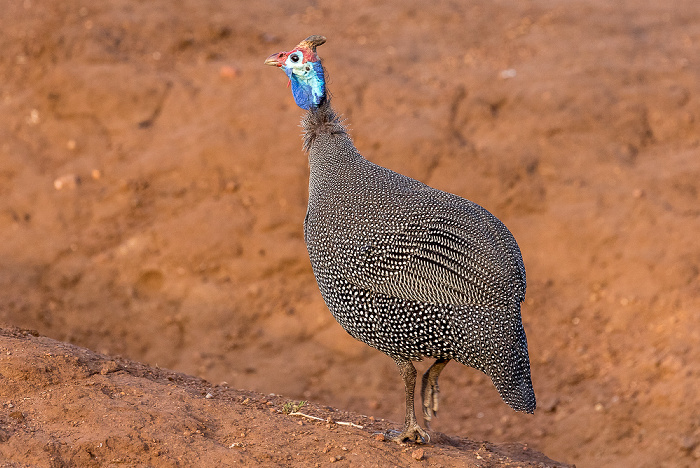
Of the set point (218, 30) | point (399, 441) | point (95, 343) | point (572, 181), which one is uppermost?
point (218, 30)

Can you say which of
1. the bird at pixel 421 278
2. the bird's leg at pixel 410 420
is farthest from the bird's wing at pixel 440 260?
the bird's leg at pixel 410 420

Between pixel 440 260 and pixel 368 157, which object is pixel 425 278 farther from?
pixel 368 157

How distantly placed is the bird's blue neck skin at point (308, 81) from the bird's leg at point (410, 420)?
1880mm

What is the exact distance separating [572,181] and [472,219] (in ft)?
15.0

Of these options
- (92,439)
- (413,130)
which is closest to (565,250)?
(413,130)

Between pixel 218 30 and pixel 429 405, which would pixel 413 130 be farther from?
pixel 429 405

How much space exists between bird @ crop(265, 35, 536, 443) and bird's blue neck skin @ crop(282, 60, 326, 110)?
0.71 metres

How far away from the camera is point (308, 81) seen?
5230mm

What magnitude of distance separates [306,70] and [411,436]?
2.52 m

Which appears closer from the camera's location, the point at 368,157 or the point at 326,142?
the point at 326,142

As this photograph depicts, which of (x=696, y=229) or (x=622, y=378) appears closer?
(x=622, y=378)

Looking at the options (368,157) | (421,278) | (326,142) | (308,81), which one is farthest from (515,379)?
(368,157)

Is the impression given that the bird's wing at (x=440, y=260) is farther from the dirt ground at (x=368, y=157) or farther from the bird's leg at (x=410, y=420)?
the dirt ground at (x=368, y=157)

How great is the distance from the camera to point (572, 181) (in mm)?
8789
